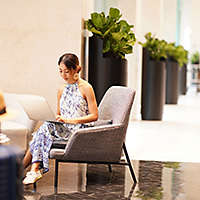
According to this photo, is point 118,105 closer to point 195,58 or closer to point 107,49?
point 107,49

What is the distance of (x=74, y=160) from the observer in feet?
13.1

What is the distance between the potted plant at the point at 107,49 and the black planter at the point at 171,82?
7.92m

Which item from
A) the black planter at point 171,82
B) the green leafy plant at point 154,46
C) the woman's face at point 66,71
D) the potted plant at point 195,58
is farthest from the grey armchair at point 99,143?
the potted plant at point 195,58

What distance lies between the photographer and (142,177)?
4.56m

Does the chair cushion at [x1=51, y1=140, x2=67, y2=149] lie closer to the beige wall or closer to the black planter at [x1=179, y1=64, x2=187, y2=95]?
the beige wall

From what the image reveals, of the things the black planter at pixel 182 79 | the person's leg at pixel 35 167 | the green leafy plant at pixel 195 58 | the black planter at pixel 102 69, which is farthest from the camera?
the green leafy plant at pixel 195 58

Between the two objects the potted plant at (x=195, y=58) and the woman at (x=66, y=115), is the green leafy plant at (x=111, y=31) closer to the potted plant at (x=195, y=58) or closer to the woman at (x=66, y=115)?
the woman at (x=66, y=115)

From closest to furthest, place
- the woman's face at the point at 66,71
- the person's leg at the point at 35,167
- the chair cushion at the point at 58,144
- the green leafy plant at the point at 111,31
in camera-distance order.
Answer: the person's leg at the point at 35,167
the chair cushion at the point at 58,144
the woman's face at the point at 66,71
the green leafy plant at the point at 111,31

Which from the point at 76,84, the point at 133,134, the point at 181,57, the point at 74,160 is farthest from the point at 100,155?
the point at 181,57

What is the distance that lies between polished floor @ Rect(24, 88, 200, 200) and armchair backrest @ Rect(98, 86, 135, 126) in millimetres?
555

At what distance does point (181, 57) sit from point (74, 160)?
35.5ft

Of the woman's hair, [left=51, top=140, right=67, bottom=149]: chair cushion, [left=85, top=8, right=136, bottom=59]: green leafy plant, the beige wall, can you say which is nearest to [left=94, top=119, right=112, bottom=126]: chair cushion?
[left=51, top=140, right=67, bottom=149]: chair cushion

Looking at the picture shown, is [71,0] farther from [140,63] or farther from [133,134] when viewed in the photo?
[140,63]

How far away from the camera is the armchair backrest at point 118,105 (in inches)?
166
